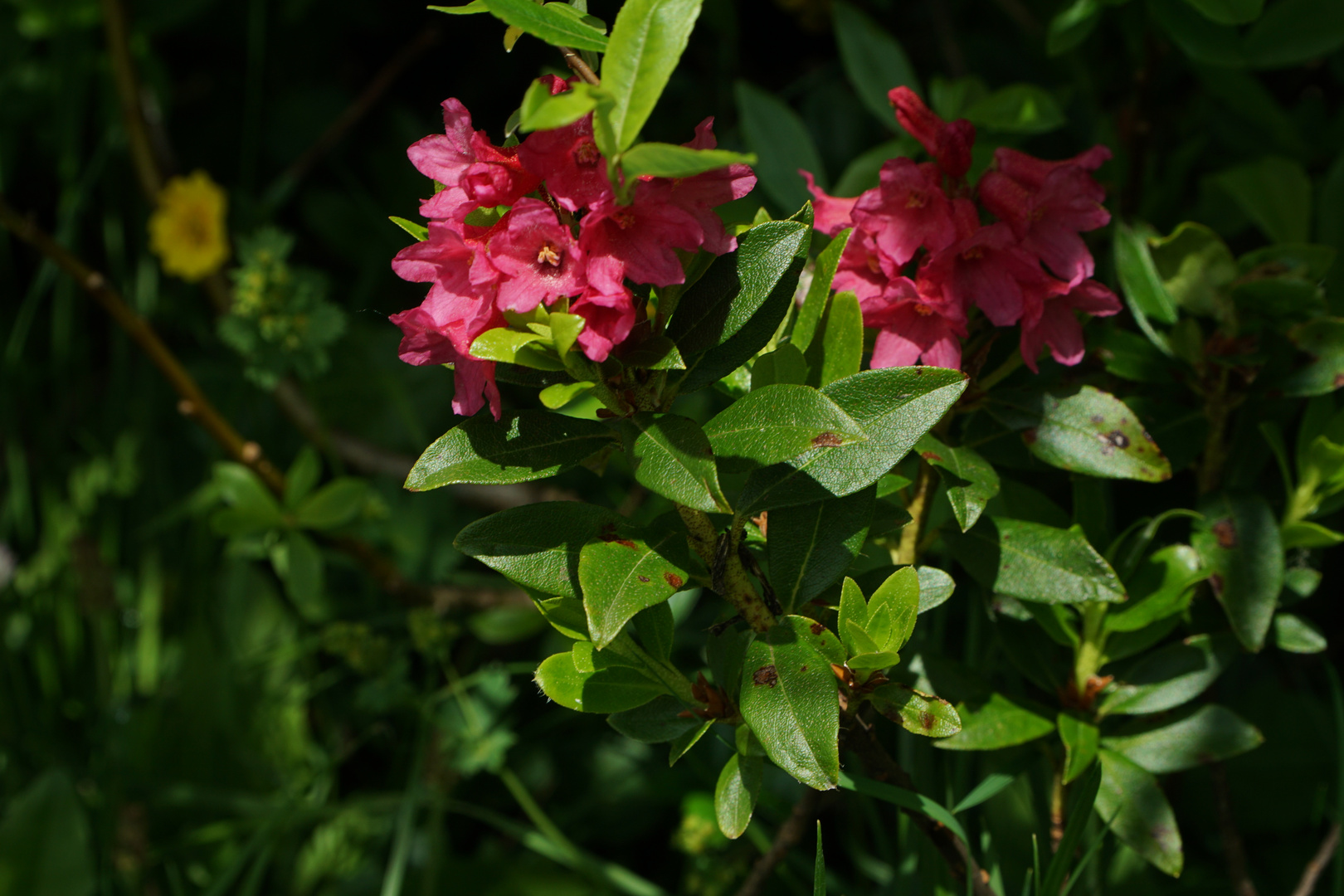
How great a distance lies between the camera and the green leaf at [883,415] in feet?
1.91

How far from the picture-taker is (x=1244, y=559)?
78cm

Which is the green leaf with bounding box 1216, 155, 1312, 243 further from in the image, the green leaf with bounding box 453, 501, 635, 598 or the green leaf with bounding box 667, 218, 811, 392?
the green leaf with bounding box 453, 501, 635, 598

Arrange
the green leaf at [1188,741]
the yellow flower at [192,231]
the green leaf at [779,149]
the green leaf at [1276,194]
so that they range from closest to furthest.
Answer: the green leaf at [1188,741] → the green leaf at [1276,194] → the green leaf at [779,149] → the yellow flower at [192,231]

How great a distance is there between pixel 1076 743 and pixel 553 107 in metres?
0.62

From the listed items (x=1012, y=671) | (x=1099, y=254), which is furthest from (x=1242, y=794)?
(x=1099, y=254)

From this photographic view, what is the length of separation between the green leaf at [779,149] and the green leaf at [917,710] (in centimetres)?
60

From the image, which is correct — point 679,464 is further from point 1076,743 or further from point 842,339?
point 1076,743

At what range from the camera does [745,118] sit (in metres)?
1.12

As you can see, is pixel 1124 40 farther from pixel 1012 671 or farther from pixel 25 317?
pixel 25 317

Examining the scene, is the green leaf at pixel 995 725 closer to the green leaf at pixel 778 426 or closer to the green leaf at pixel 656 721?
the green leaf at pixel 656 721

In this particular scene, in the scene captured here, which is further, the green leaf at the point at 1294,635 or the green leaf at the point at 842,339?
the green leaf at the point at 1294,635

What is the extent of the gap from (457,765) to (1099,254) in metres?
0.94

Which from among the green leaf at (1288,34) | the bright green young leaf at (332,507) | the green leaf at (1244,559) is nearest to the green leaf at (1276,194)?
the green leaf at (1288,34)

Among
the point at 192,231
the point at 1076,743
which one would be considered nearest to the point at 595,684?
the point at 1076,743
